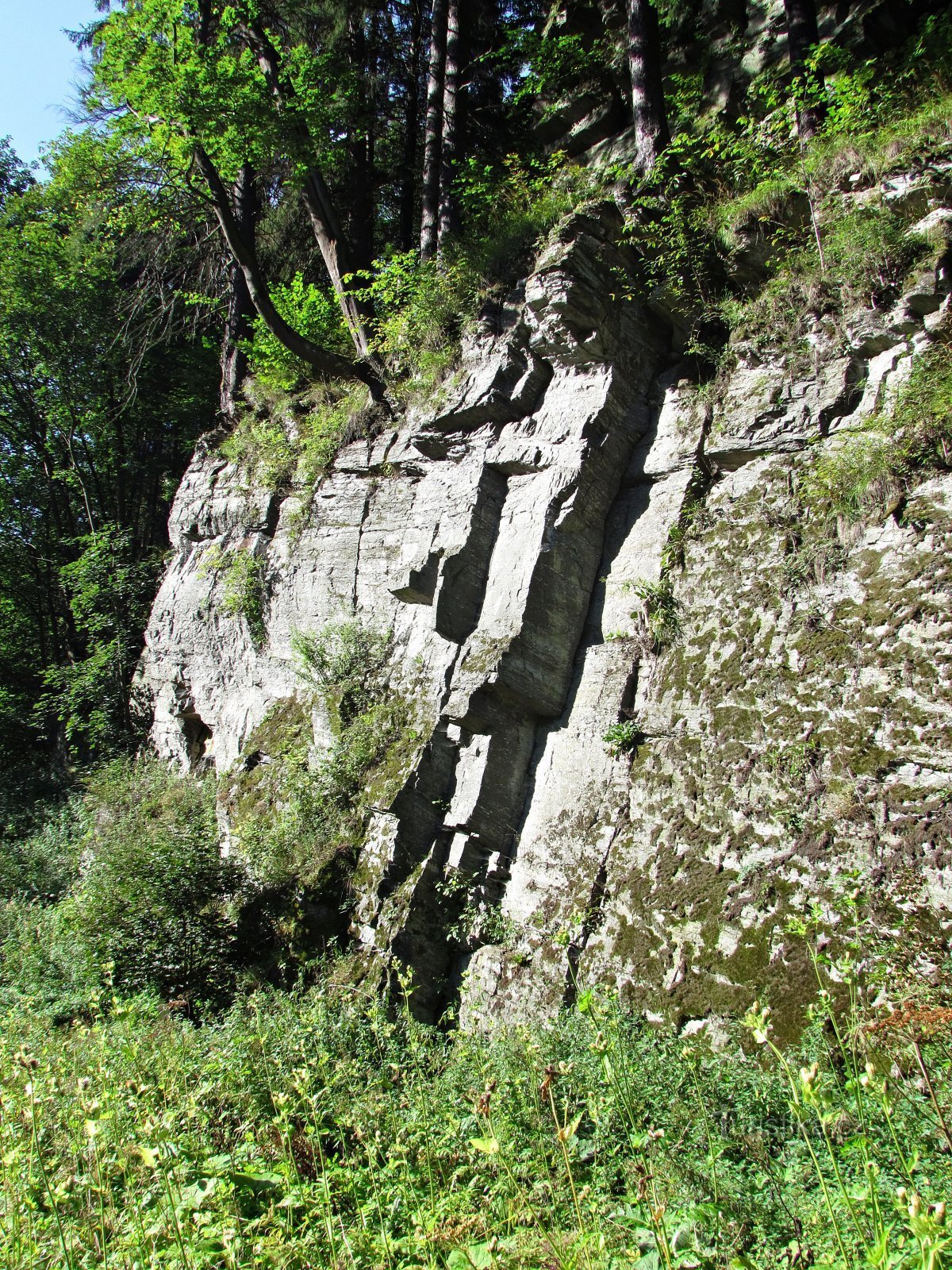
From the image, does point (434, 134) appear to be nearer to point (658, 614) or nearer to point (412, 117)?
point (412, 117)

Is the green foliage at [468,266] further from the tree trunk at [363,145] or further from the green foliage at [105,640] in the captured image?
the green foliage at [105,640]

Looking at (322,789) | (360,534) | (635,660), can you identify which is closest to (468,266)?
(360,534)

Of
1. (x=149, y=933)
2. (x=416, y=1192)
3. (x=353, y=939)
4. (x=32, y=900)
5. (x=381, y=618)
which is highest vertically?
(x=381, y=618)

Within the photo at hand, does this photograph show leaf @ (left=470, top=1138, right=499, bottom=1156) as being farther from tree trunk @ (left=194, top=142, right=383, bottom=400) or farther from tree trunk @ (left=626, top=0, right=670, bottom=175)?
tree trunk @ (left=194, top=142, right=383, bottom=400)

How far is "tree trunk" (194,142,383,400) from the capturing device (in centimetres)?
1060

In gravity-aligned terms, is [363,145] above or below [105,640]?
A: above

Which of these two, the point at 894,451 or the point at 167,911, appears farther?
the point at 167,911

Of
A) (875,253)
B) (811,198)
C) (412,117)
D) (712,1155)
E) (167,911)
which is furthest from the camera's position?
(412,117)

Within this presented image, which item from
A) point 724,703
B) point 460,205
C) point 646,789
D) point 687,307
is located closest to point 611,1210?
point 646,789

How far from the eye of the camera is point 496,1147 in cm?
196

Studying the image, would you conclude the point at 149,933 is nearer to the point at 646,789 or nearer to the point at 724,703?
the point at 646,789

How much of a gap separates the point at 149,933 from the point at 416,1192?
4.90 m

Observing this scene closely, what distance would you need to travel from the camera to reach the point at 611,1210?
3127mm

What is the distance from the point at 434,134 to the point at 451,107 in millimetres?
503
